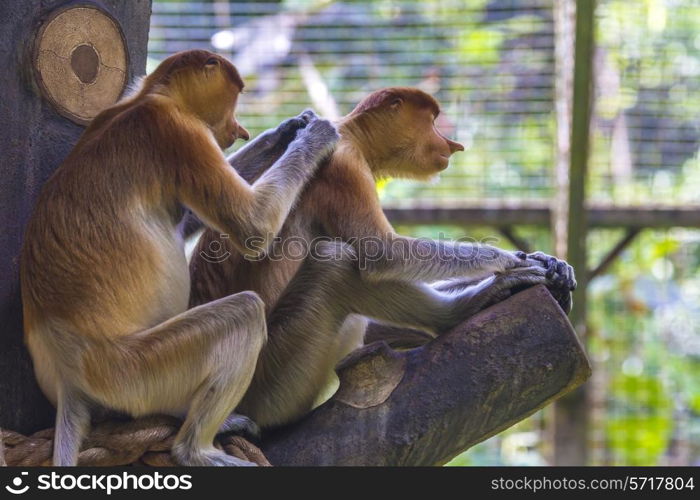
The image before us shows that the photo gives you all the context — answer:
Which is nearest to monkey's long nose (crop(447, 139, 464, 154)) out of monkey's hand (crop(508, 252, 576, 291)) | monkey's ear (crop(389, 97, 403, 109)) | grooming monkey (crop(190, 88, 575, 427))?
monkey's ear (crop(389, 97, 403, 109))

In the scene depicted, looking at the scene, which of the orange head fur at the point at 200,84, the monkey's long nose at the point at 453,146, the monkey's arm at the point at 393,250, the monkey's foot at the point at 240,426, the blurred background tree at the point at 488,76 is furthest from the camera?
the blurred background tree at the point at 488,76

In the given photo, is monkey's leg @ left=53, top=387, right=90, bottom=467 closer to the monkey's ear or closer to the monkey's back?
the monkey's back

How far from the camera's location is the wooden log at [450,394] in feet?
9.66

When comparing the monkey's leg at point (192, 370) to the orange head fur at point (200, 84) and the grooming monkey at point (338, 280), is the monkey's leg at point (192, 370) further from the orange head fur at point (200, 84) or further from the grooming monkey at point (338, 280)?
the orange head fur at point (200, 84)

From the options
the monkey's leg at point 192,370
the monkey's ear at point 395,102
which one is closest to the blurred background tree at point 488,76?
the monkey's ear at point 395,102

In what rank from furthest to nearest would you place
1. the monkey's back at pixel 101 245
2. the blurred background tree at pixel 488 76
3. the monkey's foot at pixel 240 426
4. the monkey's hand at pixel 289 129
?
1. the blurred background tree at pixel 488 76
2. the monkey's hand at pixel 289 129
3. the monkey's foot at pixel 240 426
4. the monkey's back at pixel 101 245

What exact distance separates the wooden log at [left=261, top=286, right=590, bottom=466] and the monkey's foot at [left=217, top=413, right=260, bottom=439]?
0.24ft

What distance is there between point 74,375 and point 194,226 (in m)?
0.90

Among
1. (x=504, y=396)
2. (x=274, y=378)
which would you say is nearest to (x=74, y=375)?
(x=274, y=378)

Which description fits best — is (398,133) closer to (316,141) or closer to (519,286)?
(316,141)

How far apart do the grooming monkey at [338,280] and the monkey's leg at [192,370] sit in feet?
1.37

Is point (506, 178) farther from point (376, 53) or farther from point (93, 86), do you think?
point (93, 86)

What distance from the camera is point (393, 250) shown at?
3.37 metres

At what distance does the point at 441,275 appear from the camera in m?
3.42
